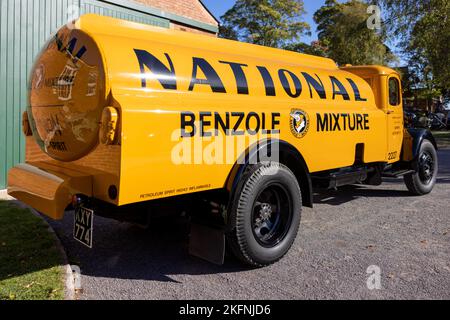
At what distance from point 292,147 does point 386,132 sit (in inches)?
99.6

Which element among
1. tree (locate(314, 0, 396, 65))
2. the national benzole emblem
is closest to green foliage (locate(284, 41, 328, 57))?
tree (locate(314, 0, 396, 65))

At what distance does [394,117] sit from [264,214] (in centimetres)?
344

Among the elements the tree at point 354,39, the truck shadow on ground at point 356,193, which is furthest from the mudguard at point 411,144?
the tree at point 354,39

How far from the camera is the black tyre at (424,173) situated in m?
6.88

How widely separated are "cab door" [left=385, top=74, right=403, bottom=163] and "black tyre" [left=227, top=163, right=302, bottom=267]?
9.08 ft

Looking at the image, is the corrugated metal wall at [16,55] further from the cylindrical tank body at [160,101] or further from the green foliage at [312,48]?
the green foliage at [312,48]

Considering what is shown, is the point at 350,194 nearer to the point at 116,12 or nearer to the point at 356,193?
the point at 356,193

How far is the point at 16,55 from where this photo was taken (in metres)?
6.87

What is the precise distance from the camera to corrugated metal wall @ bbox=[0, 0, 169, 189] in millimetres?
6707

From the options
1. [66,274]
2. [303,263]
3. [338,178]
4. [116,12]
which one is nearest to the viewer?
[66,274]

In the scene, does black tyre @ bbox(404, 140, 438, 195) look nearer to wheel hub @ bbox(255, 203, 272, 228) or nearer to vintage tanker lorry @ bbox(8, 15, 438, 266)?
vintage tanker lorry @ bbox(8, 15, 438, 266)

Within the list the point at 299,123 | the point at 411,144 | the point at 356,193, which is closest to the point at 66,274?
the point at 299,123

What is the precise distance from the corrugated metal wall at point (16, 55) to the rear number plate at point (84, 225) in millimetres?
4400

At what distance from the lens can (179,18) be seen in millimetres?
9844
